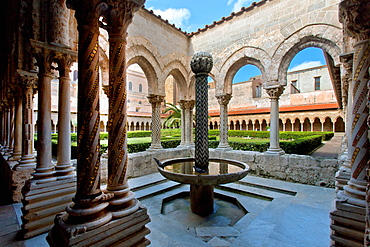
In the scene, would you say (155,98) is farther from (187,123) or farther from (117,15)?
(117,15)

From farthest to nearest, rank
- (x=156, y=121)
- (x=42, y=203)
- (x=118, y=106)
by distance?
(x=156, y=121) → (x=42, y=203) → (x=118, y=106)

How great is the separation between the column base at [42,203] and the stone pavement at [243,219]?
137mm

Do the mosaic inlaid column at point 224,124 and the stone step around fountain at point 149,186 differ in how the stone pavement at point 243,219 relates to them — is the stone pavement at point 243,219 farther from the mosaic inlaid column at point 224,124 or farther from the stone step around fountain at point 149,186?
the mosaic inlaid column at point 224,124

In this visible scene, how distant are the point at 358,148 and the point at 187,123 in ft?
22.2

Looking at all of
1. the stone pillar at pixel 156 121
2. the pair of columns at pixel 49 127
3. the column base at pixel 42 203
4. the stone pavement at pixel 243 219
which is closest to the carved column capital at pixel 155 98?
the stone pillar at pixel 156 121

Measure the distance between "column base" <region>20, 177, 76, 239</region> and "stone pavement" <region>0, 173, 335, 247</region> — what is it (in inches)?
5.4

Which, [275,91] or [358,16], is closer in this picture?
[358,16]

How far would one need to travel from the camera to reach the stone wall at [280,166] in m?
4.80

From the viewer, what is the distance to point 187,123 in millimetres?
8375

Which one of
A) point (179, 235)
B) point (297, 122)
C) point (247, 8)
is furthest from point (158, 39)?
point (297, 122)

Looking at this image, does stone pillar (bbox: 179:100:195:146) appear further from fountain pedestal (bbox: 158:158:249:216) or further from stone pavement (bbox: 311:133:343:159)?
stone pavement (bbox: 311:133:343:159)

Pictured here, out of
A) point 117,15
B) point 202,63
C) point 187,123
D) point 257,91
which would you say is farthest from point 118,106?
point 257,91

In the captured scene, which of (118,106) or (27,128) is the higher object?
(118,106)

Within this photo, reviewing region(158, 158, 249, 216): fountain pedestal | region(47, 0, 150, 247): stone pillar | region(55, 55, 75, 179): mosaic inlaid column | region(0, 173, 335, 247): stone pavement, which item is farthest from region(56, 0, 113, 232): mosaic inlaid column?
region(55, 55, 75, 179): mosaic inlaid column
